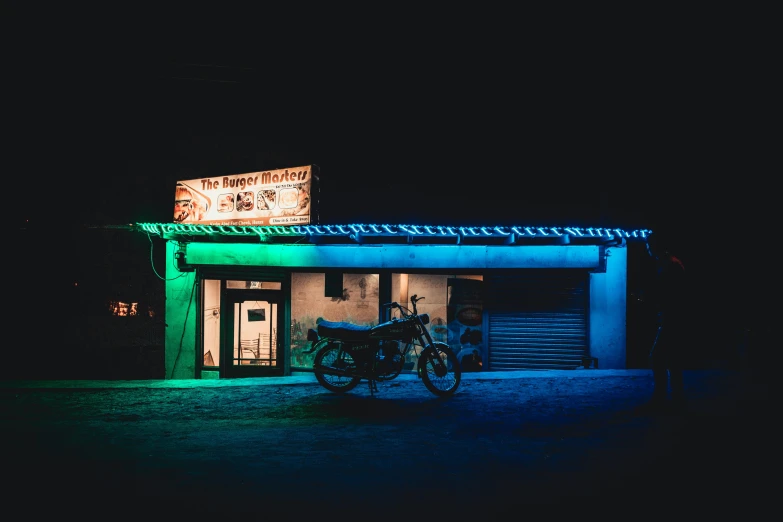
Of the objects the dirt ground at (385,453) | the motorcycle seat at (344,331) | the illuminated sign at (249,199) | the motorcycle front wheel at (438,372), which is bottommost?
the dirt ground at (385,453)

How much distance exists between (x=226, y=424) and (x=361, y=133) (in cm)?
859

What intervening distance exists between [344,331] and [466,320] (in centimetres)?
469

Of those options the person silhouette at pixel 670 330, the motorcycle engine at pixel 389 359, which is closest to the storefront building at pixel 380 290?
the motorcycle engine at pixel 389 359

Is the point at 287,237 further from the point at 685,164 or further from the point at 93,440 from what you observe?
the point at 685,164

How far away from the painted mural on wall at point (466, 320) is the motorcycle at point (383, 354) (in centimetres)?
348

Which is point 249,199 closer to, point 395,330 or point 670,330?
point 395,330

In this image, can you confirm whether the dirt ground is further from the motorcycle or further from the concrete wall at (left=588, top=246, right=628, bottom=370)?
the concrete wall at (left=588, top=246, right=628, bottom=370)

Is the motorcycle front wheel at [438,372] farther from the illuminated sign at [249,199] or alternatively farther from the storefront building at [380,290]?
the illuminated sign at [249,199]

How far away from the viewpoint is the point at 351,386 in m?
8.27

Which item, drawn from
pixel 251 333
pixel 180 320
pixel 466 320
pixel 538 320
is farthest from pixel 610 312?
pixel 180 320

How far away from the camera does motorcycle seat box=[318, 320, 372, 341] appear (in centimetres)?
795

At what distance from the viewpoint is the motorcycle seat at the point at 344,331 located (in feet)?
26.1

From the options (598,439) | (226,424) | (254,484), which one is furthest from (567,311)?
(254,484)

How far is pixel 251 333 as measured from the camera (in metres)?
12.1
